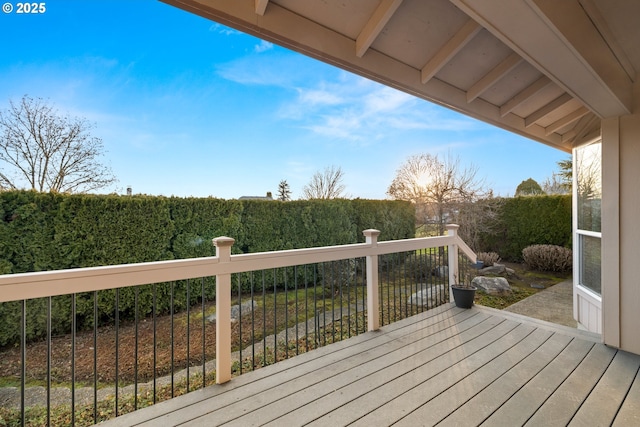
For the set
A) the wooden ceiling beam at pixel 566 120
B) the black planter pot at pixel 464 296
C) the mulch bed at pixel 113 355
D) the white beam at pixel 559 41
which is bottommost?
the mulch bed at pixel 113 355

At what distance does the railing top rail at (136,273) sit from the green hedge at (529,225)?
8.18 meters

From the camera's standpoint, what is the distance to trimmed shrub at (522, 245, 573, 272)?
274 inches

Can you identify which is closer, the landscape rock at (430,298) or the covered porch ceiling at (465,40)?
the covered porch ceiling at (465,40)

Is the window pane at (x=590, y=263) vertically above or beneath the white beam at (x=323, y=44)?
beneath

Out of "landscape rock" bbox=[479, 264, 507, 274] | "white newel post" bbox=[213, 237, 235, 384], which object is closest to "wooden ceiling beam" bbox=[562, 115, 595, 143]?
"landscape rock" bbox=[479, 264, 507, 274]

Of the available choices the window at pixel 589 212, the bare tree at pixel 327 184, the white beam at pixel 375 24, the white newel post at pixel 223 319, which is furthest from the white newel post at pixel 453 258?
the bare tree at pixel 327 184

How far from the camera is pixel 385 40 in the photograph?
1.92 metres

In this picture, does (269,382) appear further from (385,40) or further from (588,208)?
(588,208)

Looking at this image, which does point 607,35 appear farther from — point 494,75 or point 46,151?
point 46,151

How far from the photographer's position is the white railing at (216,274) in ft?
4.56

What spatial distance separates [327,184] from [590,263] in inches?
372

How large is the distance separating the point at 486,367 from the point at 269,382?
170 centimetres

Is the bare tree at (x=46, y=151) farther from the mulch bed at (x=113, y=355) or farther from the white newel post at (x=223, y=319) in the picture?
the white newel post at (x=223, y=319)

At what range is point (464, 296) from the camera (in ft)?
11.4
